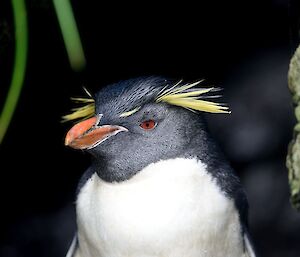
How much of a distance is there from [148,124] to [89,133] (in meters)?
0.23

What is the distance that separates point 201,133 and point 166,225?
37 cm

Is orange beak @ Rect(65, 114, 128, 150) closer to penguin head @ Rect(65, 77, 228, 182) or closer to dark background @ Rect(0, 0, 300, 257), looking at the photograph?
penguin head @ Rect(65, 77, 228, 182)

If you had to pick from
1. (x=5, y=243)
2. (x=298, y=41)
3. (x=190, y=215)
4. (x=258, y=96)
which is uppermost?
(x=298, y=41)

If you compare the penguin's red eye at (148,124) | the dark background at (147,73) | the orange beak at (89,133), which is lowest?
the dark background at (147,73)

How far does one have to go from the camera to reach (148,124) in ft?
10.4

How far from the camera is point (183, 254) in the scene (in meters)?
3.22

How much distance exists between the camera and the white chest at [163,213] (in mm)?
3139

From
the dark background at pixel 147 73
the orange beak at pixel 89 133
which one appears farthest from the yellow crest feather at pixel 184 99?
the dark background at pixel 147 73

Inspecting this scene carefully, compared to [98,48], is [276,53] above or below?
below

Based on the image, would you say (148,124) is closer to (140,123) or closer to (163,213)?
(140,123)

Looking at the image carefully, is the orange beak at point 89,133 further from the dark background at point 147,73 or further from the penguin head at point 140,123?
the dark background at point 147,73

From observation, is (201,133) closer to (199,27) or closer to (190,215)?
(190,215)

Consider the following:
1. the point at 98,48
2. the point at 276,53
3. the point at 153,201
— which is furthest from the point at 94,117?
the point at 276,53

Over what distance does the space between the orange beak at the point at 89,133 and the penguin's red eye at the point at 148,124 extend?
64mm
